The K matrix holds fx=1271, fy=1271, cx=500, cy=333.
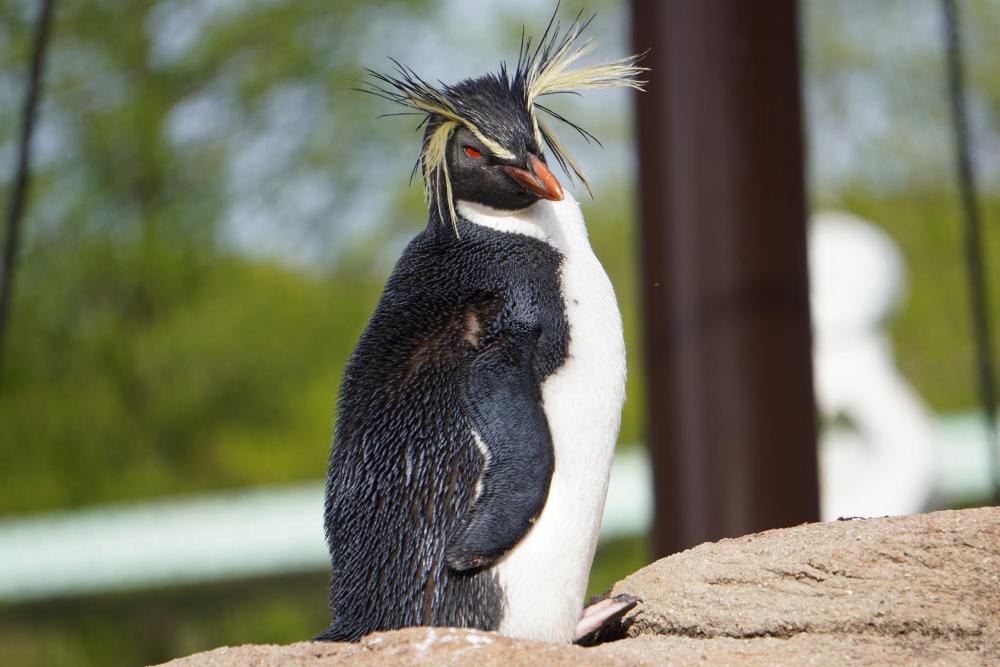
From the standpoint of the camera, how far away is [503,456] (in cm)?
121

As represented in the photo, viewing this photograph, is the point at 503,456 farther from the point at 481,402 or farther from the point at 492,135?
the point at 492,135

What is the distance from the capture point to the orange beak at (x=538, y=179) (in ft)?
4.18

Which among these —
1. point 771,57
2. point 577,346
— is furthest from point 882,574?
point 771,57

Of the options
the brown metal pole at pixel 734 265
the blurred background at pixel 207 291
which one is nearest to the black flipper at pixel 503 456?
the brown metal pole at pixel 734 265

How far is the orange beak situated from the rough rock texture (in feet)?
1.38

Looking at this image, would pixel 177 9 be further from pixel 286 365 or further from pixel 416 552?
pixel 416 552

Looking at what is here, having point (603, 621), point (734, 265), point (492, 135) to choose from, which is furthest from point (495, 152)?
point (734, 265)

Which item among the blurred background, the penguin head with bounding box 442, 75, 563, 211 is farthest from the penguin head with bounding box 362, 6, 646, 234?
the blurred background

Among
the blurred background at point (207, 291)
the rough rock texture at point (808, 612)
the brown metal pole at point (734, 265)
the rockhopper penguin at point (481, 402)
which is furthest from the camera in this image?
the blurred background at point (207, 291)

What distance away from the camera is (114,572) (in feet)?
24.8

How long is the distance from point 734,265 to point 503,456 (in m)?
1.28

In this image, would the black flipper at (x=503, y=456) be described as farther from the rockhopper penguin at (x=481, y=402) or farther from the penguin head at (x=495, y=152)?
the penguin head at (x=495, y=152)

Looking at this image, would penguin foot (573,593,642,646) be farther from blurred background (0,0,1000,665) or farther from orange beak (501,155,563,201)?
blurred background (0,0,1000,665)

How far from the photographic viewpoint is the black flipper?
1.19m
